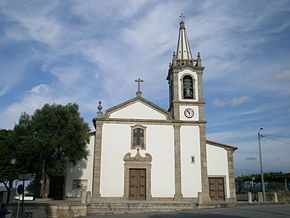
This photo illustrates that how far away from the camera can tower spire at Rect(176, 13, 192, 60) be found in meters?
27.9

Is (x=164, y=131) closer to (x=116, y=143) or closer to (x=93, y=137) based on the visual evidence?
(x=116, y=143)

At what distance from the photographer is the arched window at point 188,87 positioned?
26219mm

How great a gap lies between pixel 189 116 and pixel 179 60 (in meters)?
5.70

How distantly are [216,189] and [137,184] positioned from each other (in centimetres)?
683

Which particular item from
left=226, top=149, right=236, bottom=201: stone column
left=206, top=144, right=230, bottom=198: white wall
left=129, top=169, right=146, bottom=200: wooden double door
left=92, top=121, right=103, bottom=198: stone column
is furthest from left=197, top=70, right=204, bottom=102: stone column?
left=92, top=121, right=103, bottom=198: stone column

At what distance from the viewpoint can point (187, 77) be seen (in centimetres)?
2689

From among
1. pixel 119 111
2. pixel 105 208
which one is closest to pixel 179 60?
pixel 119 111

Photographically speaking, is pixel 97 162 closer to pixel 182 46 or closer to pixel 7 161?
pixel 7 161

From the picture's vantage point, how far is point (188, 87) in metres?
→ 26.5

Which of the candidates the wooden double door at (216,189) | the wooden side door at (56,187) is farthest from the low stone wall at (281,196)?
the wooden side door at (56,187)

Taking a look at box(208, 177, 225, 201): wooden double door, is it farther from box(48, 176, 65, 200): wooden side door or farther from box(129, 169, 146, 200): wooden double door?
box(48, 176, 65, 200): wooden side door

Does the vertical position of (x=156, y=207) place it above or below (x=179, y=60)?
below

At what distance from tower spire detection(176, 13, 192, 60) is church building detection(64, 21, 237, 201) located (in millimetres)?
3998

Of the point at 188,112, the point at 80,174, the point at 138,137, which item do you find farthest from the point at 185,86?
the point at 80,174
